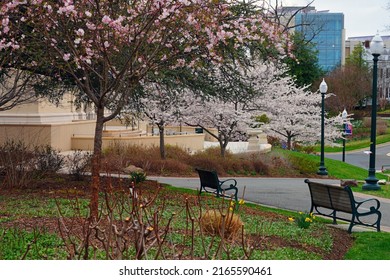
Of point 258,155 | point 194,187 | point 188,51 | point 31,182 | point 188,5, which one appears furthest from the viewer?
point 258,155

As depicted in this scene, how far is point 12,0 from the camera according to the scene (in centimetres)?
1095

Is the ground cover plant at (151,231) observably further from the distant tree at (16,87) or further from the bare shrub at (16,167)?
the distant tree at (16,87)

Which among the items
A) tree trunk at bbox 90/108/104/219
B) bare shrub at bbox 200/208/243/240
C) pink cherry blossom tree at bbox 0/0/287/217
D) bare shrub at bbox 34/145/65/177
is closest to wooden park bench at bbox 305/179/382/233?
bare shrub at bbox 200/208/243/240

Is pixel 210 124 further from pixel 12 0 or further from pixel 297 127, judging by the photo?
pixel 12 0

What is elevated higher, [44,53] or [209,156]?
[44,53]

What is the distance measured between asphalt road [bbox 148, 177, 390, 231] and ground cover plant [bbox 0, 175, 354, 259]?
182 cm

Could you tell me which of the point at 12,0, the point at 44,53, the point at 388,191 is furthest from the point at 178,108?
the point at 12,0

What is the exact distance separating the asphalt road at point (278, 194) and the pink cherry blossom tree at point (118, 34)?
3.80m

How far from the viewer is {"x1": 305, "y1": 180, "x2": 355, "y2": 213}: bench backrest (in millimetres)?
11375

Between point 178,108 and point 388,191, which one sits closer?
point 388,191

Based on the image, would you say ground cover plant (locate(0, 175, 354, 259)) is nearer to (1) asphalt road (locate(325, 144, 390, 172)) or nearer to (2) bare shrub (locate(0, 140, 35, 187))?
(2) bare shrub (locate(0, 140, 35, 187))

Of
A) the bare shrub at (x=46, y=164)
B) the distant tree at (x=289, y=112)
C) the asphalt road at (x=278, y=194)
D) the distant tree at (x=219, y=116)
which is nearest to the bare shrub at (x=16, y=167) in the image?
the bare shrub at (x=46, y=164)

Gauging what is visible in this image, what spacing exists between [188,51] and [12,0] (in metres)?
2.98

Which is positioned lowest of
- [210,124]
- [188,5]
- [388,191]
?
[388,191]
